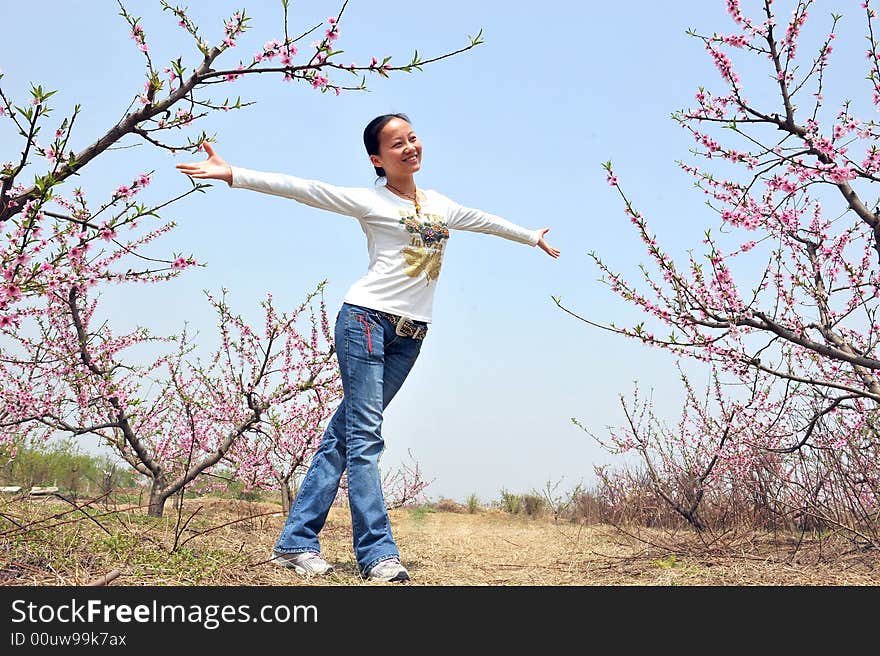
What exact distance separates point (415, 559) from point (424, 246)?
81.4 inches

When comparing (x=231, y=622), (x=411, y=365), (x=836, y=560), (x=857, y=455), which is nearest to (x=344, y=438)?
(x=411, y=365)

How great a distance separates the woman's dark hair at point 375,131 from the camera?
342 cm

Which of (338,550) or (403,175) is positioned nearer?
(403,175)

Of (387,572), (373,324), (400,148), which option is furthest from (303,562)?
(400,148)

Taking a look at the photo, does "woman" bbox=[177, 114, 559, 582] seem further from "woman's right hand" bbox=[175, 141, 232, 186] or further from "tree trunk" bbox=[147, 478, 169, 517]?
"tree trunk" bbox=[147, 478, 169, 517]

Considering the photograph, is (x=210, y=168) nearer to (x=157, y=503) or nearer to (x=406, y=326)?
(x=406, y=326)

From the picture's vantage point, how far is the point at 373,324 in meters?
3.18

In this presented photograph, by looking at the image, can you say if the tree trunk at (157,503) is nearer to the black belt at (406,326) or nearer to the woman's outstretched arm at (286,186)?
the black belt at (406,326)

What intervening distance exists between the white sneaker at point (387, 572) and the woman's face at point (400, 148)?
71.1 inches

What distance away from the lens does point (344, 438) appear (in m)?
3.40

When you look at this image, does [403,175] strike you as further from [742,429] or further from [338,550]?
[742,429]

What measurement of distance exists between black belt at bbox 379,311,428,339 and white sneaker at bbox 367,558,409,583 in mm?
1013

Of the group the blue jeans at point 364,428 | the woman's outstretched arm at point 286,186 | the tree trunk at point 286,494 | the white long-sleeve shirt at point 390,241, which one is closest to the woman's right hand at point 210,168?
the woman's outstretched arm at point 286,186

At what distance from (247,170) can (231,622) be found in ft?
5.86
